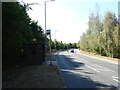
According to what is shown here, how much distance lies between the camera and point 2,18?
1560 centimetres

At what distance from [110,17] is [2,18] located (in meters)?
29.8

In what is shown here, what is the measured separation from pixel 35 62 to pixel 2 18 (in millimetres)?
10697

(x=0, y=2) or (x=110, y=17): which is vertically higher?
(x=110, y=17)

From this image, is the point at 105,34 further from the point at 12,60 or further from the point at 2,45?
the point at 2,45

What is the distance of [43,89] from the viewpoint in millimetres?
10195

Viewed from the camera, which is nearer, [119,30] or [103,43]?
[119,30]

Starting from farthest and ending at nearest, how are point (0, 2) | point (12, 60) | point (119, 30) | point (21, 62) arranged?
point (119, 30), point (21, 62), point (12, 60), point (0, 2)

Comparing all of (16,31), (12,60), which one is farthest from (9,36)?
(12,60)

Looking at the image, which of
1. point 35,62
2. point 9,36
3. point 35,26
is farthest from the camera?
point 35,26

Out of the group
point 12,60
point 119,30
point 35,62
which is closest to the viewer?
point 12,60

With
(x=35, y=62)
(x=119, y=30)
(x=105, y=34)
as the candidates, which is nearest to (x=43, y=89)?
(x=35, y=62)

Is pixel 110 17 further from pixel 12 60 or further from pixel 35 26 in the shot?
pixel 12 60

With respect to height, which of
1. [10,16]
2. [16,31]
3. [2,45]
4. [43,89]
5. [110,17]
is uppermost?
[110,17]

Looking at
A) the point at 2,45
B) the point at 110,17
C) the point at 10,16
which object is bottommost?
the point at 2,45
